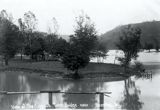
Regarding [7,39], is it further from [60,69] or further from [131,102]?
[131,102]

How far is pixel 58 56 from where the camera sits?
6106 centimetres

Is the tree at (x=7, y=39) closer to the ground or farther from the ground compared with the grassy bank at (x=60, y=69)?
farther from the ground

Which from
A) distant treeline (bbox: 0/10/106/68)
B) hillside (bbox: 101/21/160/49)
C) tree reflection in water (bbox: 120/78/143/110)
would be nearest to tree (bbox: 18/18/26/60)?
distant treeline (bbox: 0/10/106/68)

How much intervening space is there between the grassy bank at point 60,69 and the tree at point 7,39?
270 centimetres

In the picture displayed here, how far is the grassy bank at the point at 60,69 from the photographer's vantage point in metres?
44.6

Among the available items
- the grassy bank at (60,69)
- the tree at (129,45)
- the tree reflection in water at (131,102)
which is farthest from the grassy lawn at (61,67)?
the tree reflection in water at (131,102)

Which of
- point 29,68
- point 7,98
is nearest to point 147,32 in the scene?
point 29,68

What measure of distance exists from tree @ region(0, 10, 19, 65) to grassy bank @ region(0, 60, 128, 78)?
270 centimetres

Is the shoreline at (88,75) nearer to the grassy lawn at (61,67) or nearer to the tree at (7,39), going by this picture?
the grassy lawn at (61,67)

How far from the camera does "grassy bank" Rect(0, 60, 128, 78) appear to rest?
4462 centimetres

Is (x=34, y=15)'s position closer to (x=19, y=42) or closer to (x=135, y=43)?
(x=19, y=42)

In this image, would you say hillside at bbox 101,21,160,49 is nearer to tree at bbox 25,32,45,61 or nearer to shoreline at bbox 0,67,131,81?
tree at bbox 25,32,45,61

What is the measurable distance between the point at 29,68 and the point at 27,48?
1310cm

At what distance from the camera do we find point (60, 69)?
159 feet
